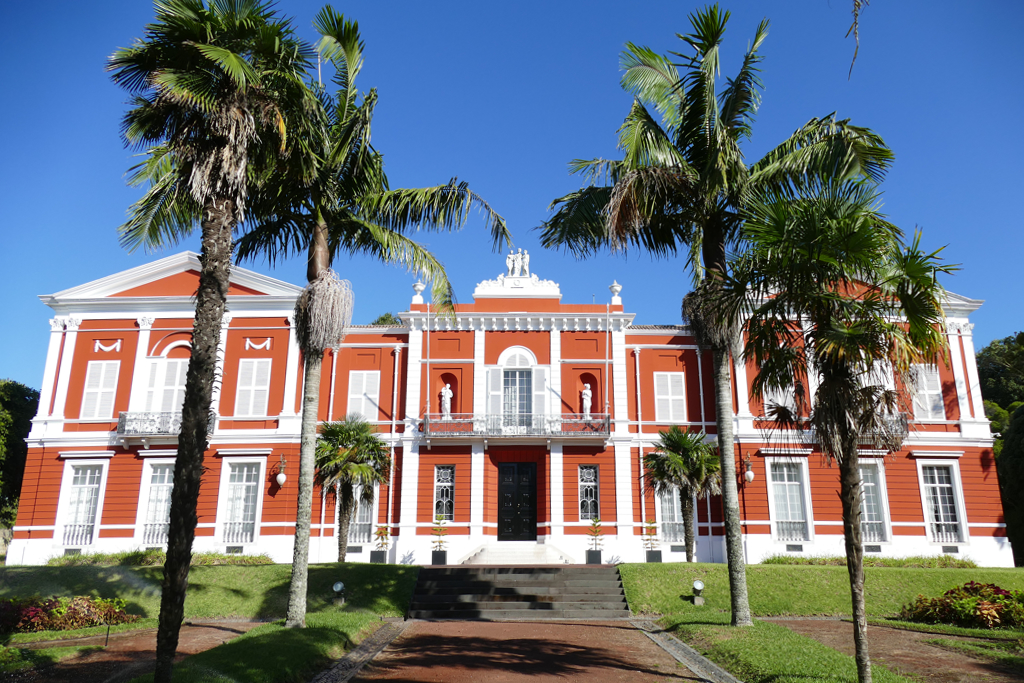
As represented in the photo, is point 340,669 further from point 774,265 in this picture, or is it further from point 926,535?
point 926,535

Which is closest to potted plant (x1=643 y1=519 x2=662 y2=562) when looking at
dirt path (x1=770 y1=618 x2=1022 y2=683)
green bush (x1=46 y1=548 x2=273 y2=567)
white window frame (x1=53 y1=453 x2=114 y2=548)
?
dirt path (x1=770 y1=618 x2=1022 y2=683)

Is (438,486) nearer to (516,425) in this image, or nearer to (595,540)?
(516,425)

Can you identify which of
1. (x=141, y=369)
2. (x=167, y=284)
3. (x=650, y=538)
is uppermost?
(x=167, y=284)

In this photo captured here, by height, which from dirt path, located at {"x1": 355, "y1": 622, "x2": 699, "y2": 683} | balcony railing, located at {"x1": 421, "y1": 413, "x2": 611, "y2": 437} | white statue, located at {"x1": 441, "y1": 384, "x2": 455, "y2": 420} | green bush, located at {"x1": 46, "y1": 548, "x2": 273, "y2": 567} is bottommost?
dirt path, located at {"x1": 355, "y1": 622, "x2": 699, "y2": 683}

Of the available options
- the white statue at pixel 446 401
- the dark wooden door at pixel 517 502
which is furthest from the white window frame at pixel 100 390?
the dark wooden door at pixel 517 502

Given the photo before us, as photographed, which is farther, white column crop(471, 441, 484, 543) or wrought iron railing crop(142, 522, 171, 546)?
wrought iron railing crop(142, 522, 171, 546)

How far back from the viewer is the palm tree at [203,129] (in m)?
7.19

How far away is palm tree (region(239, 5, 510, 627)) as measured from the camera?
11.5m

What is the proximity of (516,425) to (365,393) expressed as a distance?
Result: 199 inches

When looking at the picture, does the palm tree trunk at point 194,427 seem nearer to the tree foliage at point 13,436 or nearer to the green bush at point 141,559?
the green bush at point 141,559

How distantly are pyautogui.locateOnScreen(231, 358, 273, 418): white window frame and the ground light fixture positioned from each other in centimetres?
1398

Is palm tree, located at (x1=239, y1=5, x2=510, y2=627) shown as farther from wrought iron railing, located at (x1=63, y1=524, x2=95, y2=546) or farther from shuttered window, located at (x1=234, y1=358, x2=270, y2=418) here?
wrought iron railing, located at (x1=63, y1=524, x2=95, y2=546)

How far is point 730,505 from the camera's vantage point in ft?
38.7

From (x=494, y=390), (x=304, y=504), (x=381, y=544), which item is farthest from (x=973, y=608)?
(x=381, y=544)
